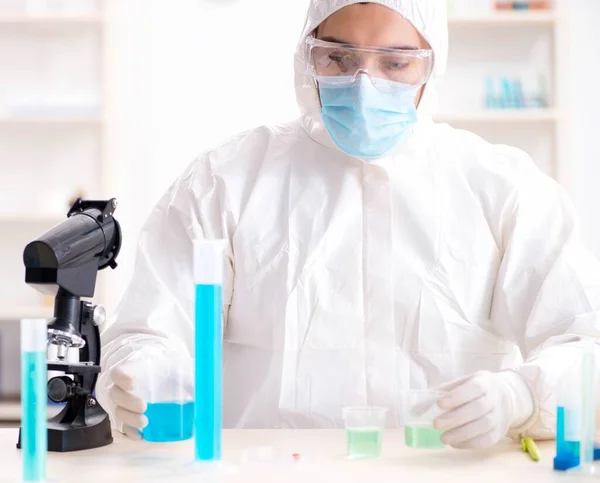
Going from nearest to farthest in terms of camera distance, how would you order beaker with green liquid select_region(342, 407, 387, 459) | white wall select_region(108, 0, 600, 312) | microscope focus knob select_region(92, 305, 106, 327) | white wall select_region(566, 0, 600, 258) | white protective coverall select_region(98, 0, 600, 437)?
1. beaker with green liquid select_region(342, 407, 387, 459)
2. microscope focus knob select_region(92, 305, 106, 327)
3. white protective coverall select_region(98, 0, 600, 437)
4. white wall select_region(566, 0, 600, 258)
5. white wall select_region(108, 0, 600, 312)

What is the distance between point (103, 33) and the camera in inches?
164

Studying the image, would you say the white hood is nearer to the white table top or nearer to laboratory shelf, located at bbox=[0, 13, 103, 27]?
the white table top

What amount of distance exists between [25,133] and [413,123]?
2810 millimetres

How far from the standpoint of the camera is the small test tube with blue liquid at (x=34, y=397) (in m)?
1.21

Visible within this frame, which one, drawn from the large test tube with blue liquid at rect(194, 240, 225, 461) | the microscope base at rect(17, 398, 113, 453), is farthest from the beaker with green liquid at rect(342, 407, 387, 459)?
the microscope base at rect(17, 398, 113, 453)

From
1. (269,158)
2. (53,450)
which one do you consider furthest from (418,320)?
(53,450)

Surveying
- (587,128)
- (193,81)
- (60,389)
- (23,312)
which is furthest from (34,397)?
(587,128)

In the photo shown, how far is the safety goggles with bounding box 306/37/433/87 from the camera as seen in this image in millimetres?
1849

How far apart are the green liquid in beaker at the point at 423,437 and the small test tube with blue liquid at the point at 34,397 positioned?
520mm

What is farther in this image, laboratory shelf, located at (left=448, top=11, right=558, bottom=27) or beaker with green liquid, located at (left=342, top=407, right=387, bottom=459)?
laboratory shelf, located at (left=448, top=11, right=558, bottom=27)

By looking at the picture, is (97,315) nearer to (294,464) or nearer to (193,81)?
(294,464)

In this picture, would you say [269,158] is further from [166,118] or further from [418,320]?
[166,118]

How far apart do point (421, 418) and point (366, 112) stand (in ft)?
2.22

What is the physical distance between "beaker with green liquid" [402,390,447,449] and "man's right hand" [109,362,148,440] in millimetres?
387
